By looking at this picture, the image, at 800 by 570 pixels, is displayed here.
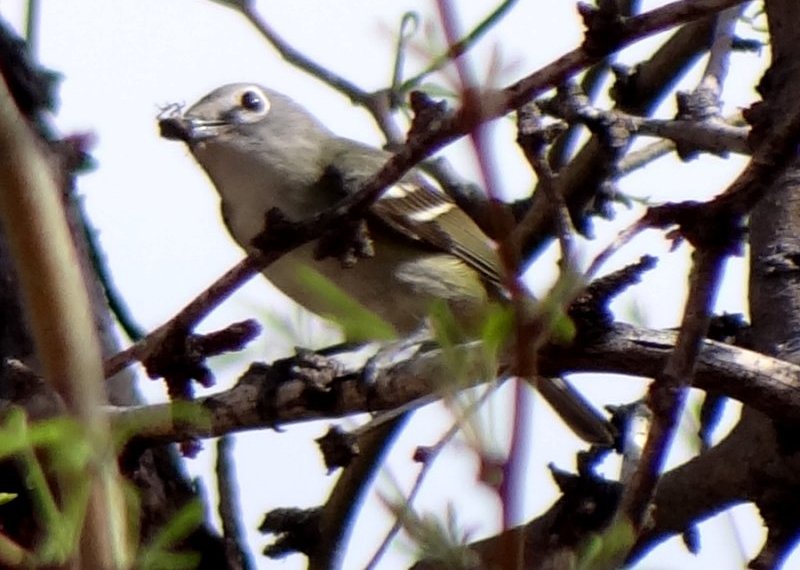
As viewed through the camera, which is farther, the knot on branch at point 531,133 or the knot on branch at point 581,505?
the knot on branch at point 581,505

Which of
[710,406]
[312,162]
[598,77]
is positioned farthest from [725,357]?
[312,162]

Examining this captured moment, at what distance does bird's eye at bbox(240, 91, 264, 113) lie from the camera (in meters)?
4.37

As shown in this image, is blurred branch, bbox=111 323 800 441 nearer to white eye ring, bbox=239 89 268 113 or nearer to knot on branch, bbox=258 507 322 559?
knot on branch, bbox=258 507 322 559

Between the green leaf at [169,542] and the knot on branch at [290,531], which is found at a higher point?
the knot on branch at [290,531]

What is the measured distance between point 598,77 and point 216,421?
1763 millimetres

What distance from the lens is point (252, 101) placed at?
14.5 ft

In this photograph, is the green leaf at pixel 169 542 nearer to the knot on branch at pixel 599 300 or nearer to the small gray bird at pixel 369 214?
the knot on branch at pixel 599 300

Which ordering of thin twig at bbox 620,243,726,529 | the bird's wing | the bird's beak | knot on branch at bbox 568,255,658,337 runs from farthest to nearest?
1. the bird's wing
2. the bird's beak
3. knot on branch at bbox 568,255,658,337
4. thin twig at bbox 620,243,726,529

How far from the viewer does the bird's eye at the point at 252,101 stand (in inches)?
172

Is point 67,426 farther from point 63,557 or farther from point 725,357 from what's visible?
point 725,357

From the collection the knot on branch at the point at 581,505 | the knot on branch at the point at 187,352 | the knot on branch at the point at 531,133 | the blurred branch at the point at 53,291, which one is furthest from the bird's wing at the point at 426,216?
the blurred branch at the point at 53,291

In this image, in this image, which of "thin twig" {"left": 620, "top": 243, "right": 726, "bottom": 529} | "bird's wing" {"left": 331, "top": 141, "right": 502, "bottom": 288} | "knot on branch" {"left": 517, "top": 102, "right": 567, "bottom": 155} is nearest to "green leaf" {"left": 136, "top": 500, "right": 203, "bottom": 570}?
"thin twig" {"left": 620, "top": 243, "right": 726, "bottom": 529}

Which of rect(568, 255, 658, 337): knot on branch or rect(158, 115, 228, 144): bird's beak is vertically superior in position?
rect(158, 115, 228, 144): bird's beak

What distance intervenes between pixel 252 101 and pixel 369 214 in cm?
82
